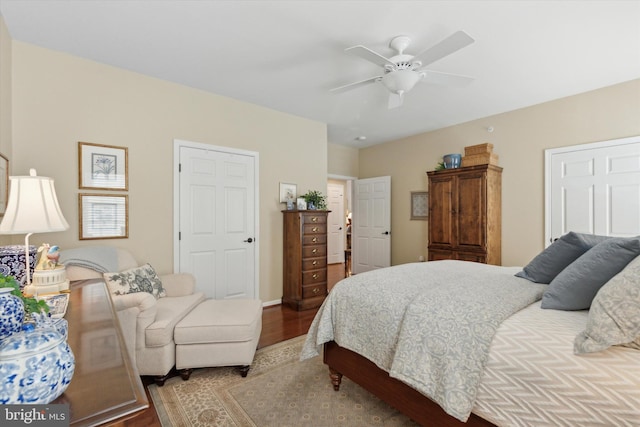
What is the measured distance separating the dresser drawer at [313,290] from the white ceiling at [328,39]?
2407 mm

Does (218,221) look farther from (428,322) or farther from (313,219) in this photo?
(428,322)

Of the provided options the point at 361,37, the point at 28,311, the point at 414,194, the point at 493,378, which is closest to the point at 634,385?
the point at 493,378

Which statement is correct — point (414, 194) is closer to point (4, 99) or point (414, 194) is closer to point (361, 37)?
point (361, 37)

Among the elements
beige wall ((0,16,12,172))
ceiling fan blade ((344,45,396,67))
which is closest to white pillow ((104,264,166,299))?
beige wall ((0,16,12,172))

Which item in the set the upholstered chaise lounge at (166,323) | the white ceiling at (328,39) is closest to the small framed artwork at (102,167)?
the upholstered chaise lounge at (166,323)

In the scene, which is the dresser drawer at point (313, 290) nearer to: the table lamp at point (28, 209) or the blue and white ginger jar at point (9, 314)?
the table lamp at point (28, 209)

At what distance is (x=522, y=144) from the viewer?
390cm

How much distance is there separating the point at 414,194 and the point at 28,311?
5020 millimetres

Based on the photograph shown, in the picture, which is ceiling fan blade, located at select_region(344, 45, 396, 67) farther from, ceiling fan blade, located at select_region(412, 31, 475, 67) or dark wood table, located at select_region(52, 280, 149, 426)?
dark wood table, located at select_region(52, 280, 149, 426)

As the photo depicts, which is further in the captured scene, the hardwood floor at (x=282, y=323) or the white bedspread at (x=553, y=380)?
the hardwood floor at (x=282, y=323)

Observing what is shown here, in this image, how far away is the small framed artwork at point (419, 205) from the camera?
4.95 metres

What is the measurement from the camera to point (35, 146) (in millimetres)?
2525

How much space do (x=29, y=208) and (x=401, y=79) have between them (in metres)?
2.50

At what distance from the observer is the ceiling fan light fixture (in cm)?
238
